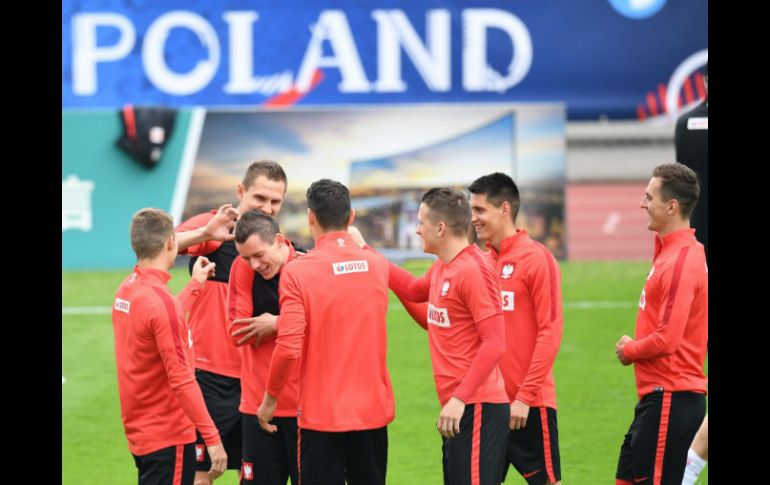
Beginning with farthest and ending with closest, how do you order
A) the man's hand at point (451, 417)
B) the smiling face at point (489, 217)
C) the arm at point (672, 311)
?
the smiling face at point (489, 217) → the arm at point (672, 311) → the man's hand at point (451, 417)

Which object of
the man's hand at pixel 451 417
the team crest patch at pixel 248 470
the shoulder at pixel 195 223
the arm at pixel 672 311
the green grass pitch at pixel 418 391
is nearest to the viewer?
the man's hand at pixel 451 417

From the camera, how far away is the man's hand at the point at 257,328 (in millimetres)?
5250

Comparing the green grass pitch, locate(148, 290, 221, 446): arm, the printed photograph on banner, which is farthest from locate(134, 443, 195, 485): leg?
the printed photograph on banner

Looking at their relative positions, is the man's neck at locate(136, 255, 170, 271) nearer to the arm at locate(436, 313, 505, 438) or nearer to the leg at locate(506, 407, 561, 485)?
the arm at locate(436, 313, 505, 438)

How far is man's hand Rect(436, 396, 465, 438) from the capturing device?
4887 millimetres

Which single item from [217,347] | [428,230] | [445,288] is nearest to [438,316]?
[445,288]

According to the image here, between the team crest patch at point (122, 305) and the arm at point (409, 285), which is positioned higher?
the arm at point (409, 285)

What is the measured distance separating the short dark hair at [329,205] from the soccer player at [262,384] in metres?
0.31

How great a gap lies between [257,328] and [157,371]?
521 millimetres

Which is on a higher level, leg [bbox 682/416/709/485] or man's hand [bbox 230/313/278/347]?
man's hand [bbox 230/313/278/347]

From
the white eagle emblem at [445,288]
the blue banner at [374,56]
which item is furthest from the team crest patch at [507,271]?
the blue banner at [374,56]

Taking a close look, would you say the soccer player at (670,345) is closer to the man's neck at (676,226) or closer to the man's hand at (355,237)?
the man's neck at (676,226)

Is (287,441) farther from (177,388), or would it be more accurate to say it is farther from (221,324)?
(221,324)

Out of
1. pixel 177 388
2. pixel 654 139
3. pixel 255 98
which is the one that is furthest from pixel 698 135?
pixel 255 98
